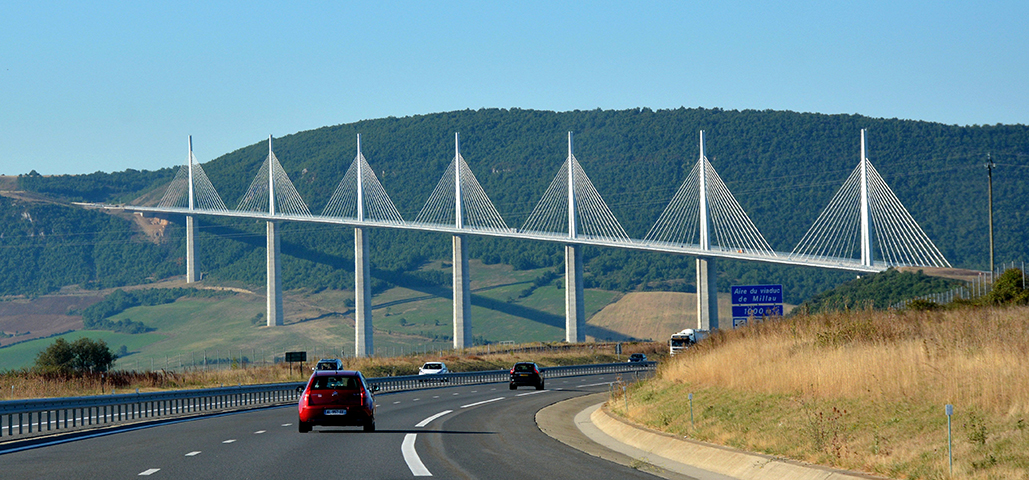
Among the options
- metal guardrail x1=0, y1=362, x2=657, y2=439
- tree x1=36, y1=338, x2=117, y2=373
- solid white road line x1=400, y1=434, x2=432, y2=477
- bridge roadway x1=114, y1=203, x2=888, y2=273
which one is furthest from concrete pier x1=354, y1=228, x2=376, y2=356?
solid white road line x1=400, y1=434, x2=432, y2=477

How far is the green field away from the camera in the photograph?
164m

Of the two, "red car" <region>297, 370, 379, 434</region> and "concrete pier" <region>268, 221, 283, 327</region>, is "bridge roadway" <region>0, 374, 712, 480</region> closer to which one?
"red car" <region>297, 370, 379, 434</region>

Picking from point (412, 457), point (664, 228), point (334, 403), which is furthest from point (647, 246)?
point (412, 457)

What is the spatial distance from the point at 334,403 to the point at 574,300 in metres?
114

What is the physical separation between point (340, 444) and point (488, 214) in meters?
130

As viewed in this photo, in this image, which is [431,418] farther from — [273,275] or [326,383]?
[273,275]

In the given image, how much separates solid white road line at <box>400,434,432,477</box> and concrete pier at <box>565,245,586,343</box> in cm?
11365

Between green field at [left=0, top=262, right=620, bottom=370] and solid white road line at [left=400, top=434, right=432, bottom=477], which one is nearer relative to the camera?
solid white road line at [left=400, top=434, right=432, bottom=477]

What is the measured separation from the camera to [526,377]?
179 ft

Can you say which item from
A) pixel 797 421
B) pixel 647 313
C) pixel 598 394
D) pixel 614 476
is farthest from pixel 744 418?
pixel 647 313

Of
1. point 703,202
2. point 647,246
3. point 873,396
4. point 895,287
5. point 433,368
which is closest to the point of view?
point 873,396

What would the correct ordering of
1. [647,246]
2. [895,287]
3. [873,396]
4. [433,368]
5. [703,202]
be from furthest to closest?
[647,246], [703,202], [895,287], [433,368], [873,396]

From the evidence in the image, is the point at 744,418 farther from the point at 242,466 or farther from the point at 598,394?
the point at 598,394

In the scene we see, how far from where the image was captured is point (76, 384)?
45.8m
